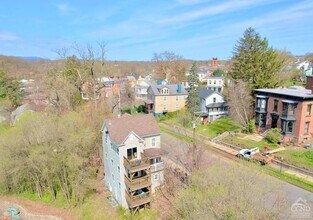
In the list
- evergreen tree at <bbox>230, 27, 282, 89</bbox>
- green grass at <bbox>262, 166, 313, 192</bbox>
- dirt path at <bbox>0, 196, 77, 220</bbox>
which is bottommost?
dirt path at <bbox>0, 196, 77, 220</bbox>

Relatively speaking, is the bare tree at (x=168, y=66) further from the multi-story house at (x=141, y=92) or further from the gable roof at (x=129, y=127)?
the gable roof at (x=129, y=127)

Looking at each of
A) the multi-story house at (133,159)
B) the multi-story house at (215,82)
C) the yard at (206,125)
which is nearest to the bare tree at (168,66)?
the multi-story house at (215,82)

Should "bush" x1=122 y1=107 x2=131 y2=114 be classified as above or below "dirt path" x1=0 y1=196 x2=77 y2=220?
above

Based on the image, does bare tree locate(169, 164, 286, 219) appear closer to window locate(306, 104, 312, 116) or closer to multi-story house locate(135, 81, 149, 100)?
window locate(306, 104, 312, 116)

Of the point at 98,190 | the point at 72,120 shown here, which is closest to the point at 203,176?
the point at 98,190

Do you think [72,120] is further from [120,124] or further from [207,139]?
[207,139]

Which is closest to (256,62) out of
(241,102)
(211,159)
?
(241,102)

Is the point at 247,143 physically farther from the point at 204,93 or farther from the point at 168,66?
the point at 168,66

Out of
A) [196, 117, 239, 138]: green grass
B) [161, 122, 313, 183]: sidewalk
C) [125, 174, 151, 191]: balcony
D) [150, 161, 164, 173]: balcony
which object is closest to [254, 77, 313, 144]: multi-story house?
[161, 122, 313, 183]: sidewalk
